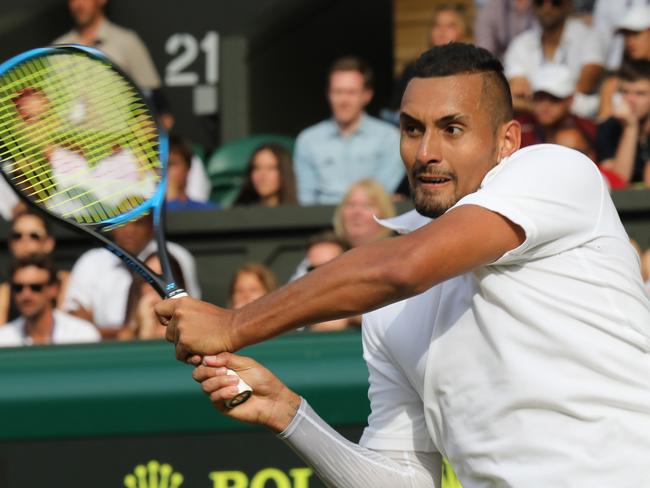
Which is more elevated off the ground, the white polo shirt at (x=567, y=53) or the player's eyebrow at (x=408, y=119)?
the player's eyebrow at (x=408, y=119)

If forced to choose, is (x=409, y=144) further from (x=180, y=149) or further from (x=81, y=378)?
(x=180, y=149)

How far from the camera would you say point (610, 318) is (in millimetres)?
2760

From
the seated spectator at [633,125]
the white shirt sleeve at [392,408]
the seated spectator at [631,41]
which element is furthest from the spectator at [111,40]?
the white shirt sleeve at [392,408]

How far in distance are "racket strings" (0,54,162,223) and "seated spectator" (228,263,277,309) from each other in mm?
1991

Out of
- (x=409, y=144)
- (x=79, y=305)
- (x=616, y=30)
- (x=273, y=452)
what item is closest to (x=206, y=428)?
(x=273, y=452)

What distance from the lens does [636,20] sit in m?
7.29

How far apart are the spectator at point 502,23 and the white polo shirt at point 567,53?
36 centimetres

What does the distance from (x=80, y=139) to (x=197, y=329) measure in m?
1.29

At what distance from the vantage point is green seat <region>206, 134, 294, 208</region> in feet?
25.3

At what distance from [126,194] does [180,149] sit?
3475mm

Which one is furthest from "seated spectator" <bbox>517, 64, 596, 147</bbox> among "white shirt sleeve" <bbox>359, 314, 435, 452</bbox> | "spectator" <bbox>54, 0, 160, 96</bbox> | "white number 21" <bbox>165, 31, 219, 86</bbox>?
"white shirt sleeve" <bbox>359, 314, 435, 452</bbox>

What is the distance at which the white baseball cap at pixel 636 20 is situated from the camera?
7.27 m

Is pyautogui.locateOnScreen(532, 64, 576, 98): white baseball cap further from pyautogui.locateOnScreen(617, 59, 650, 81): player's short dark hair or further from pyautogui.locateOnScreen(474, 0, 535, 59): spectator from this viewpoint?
pyautogui.locateOnScreen(474, 0, 535, 59): spectator

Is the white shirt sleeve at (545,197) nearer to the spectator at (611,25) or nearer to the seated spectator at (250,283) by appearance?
the seated spectator at (250,283)
